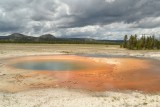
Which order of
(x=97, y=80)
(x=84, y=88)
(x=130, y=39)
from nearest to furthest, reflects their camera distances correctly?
(x=84, y=88) → (x=97, y=80) → (x=130, y=39)

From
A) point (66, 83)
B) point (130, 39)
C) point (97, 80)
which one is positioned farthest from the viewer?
point (130, 39)

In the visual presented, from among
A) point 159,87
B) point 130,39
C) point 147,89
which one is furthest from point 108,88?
point 130,39

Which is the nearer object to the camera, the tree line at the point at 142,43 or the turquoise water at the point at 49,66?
the turquoise water at the point at 49,66

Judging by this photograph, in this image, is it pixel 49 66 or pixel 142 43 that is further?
pixel 142 43

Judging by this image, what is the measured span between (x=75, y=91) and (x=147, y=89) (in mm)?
6796

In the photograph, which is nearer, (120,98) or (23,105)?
(23,105)

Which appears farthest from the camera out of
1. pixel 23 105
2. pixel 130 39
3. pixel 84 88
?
pixel 130 39

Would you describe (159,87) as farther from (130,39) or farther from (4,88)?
(130,39)

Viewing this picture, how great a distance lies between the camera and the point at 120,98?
1703cm

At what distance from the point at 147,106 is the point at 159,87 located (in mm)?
8299

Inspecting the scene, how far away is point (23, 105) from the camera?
14.9 metres

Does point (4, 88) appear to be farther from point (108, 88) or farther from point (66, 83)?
point (108, 88)

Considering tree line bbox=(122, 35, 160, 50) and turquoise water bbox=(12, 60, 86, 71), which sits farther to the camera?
tree line bbox=(122, 35, 160, 50)

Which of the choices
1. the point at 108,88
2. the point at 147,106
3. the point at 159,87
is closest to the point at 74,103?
the point at 147,106
